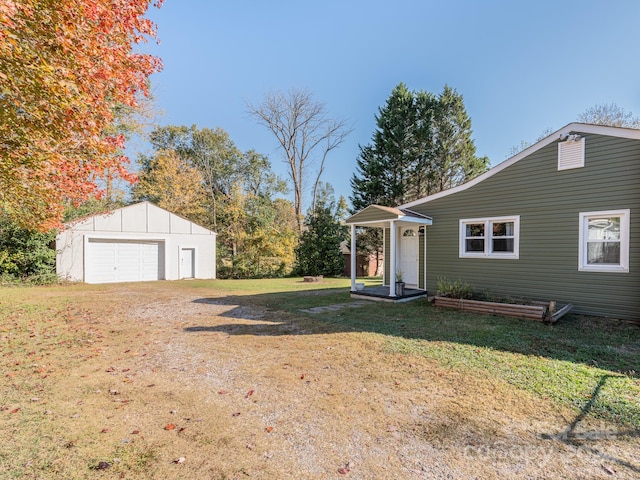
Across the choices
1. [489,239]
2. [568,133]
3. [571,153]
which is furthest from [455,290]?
[568,133]

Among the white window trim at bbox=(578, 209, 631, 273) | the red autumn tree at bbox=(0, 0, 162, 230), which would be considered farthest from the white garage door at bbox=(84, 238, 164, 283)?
the white window trim at bbox=(578, 209, 631, 273)

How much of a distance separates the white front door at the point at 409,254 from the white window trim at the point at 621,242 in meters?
4.60

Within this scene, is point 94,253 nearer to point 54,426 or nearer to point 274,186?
point 54,426

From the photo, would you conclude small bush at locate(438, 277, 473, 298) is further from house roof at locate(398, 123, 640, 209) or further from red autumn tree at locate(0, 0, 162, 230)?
red autumn tree at locate(0, 0, 162, 230)

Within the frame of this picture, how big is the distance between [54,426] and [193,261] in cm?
1732

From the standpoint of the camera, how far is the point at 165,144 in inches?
1167

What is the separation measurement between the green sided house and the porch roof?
0.04 m

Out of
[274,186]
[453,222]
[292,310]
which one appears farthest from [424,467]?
[274,186]

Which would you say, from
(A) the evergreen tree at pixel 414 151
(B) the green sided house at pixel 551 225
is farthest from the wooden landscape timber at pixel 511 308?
(A) the evergreen tree at pixel 414 151

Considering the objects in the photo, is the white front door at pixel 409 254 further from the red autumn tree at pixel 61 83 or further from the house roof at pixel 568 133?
the red autumn tree at pixel 61 83

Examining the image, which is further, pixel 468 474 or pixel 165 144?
pixel 165 144

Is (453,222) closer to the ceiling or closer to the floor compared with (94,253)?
closer to the ceiling

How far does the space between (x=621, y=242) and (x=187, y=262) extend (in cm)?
1934

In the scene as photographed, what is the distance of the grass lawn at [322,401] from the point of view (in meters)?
2.37
